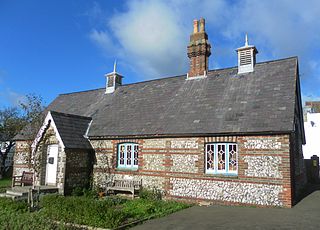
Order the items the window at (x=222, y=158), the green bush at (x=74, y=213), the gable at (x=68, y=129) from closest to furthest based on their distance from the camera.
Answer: the green bush at (x=74, y=213) → the window at (x=222, y=158) → the gable at (x=68, y=129)

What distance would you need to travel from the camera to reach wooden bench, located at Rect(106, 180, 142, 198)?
14.9m

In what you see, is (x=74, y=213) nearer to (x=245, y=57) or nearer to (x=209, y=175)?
(x=209, y=175)

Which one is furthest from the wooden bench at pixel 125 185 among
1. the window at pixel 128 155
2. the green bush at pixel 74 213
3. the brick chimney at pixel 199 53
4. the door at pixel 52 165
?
the brick chimney at pixel 199 53

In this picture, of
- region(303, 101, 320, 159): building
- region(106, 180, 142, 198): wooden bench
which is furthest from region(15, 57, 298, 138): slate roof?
region(303, 101, 320, 159): building

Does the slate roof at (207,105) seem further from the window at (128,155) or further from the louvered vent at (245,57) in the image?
the window at (128,155)

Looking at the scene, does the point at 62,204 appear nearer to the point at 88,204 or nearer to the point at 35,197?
the point at 88,204

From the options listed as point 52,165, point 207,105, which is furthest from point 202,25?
point 52,165

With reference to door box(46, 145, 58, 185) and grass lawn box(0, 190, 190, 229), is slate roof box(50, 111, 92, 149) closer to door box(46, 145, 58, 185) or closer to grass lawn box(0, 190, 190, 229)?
door box(46, 145, 58, 185)

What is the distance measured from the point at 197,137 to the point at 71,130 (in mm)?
7362

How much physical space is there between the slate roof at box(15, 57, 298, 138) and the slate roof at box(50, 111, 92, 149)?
1.93 ft

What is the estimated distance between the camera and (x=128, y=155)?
53.4 ft

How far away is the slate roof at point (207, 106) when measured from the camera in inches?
518

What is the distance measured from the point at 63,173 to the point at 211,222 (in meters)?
8.80

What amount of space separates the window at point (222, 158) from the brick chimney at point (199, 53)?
587cm
